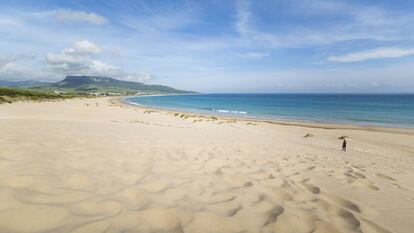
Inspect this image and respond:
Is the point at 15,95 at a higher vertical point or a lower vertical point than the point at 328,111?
higher

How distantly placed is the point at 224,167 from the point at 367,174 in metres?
3.58

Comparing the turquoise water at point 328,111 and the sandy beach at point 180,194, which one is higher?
the sandy beach at point 180,194

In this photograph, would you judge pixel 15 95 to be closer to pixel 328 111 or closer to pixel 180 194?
pixel 328 111

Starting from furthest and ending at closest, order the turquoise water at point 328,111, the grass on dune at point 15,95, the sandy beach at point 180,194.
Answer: the grass on dune at point 15,95
the turquoise water at point 328,111
the sandy beach at point 180,194

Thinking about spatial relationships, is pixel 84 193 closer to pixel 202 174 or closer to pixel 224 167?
pixel 202 174

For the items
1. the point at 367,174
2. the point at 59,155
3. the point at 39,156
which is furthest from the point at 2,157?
the point at 367,174

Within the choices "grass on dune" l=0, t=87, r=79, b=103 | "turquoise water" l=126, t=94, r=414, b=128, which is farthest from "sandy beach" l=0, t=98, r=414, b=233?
"grass on dune" l=0, t=87, r=79, b=103

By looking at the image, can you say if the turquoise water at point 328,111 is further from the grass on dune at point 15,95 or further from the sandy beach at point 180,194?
the sandy beach at point 180,194

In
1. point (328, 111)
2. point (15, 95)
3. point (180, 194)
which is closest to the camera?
point (180, 194)

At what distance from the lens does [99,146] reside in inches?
270

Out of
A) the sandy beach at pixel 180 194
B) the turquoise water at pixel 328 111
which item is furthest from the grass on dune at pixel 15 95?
the sandy beach at pixel 180 194

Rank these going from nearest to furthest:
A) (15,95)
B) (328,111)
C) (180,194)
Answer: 1. (180,194)
2. (328,111)
3. (15,95)

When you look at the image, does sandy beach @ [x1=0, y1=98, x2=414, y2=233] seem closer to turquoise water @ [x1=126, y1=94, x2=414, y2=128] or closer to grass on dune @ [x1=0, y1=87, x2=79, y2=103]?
turquoise water @ [x1=126, y1=94, x2=414, y2=128]

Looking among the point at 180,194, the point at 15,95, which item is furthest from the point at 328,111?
the point at 15,95
